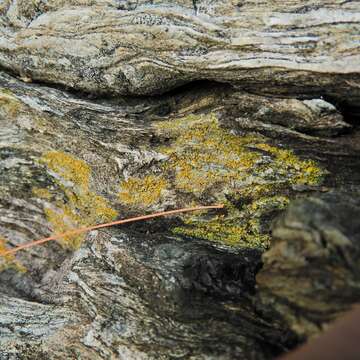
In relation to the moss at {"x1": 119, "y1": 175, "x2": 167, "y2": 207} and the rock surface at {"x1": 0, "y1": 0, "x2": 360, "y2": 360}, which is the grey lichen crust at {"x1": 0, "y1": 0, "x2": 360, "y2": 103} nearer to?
the rock surface at {"x1": 0, "y1": 0, "x2": 360, "y2": 360}

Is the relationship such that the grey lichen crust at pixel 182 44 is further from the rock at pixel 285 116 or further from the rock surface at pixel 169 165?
the rock at pixel 285 116

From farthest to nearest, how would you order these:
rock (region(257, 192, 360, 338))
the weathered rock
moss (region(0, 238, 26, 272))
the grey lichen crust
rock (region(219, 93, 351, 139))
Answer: moss (region(0, 238, 26, 272)) → rock (region(219, 93, 351, 139)) → the grey lichen crust → the weathered rock → rock (region(257, 192, 360, 338))

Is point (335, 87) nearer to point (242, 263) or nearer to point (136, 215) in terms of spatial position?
point (242, 263)

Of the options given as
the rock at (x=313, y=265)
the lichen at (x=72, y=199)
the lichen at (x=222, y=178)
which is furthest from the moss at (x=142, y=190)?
Result: the rock at (x=313, y=265)

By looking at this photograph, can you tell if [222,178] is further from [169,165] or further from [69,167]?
[69,167]

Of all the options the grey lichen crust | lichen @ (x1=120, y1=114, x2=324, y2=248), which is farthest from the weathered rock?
the grey lichen crust

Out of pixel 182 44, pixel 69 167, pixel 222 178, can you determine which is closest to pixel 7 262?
pixel 69 167

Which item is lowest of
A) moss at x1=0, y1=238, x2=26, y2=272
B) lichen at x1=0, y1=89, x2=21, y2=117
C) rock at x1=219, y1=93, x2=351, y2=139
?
moss at x1=0, y1=238, x2=26, y2=272

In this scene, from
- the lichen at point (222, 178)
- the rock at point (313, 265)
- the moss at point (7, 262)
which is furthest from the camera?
the moss at point (7, 262)
